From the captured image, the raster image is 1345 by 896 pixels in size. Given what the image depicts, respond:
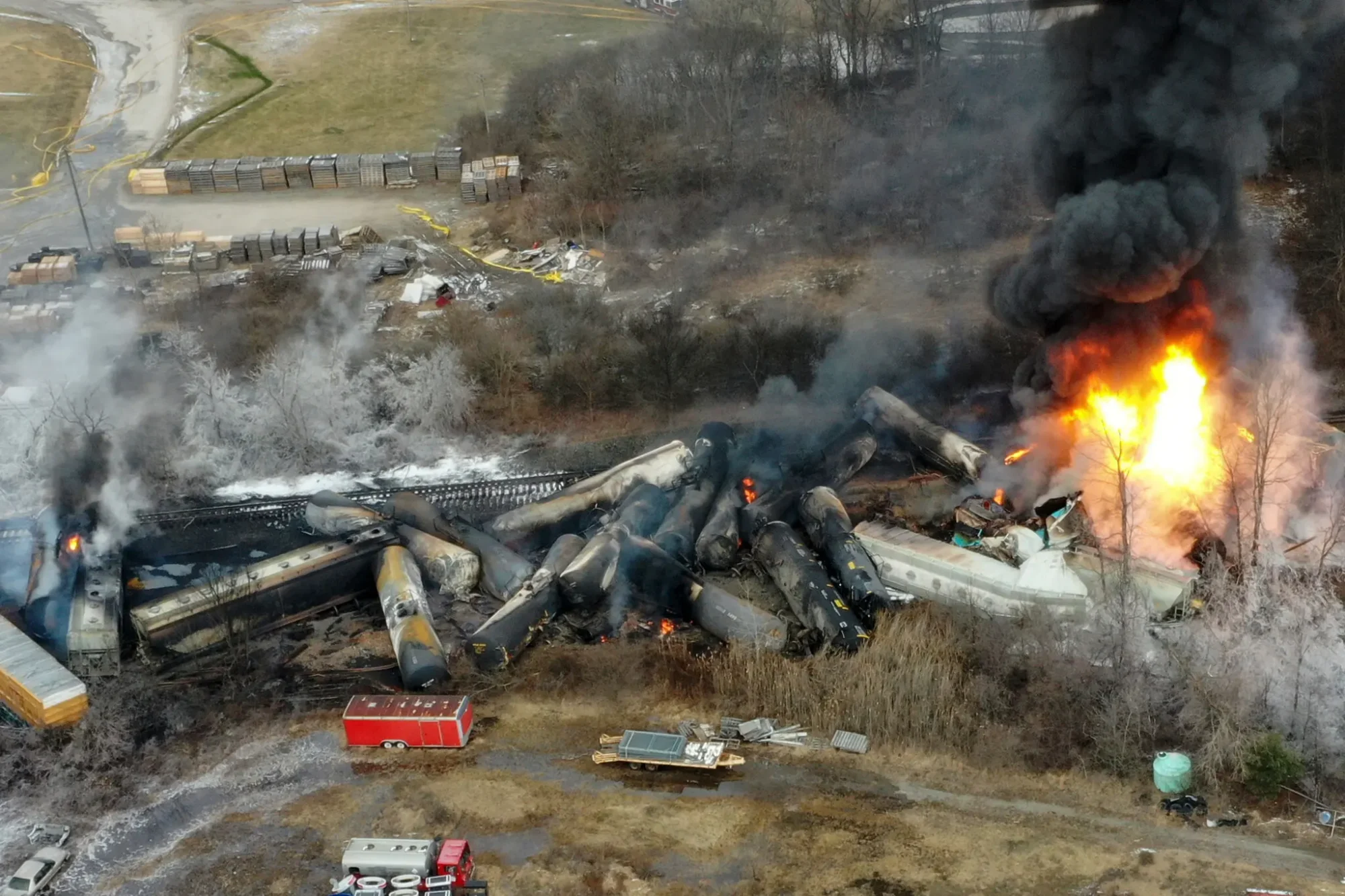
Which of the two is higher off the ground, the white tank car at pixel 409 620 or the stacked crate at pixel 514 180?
the stacked crate at pixel 514 180

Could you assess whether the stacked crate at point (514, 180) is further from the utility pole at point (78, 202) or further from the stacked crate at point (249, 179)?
the utility pole at point (78, 202)

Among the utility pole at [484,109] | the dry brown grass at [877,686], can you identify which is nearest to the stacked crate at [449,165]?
A: the utility pole at [484,109]

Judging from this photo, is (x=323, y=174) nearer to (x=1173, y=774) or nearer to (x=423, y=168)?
(x=423, y=168)

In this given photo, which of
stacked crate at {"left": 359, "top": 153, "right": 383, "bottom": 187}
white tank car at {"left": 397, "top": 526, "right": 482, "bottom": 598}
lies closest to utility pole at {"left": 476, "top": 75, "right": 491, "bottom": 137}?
stacked crate at {"left": 359, "top": 153, "right": 383, "bottom": 187}

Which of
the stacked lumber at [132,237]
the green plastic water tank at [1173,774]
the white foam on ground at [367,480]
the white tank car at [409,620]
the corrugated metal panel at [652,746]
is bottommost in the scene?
the green plastic water tank at [1173,774]

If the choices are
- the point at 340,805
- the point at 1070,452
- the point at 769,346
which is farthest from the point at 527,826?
the point at 769,346

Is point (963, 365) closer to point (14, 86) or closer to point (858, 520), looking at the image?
point (858, 520)
